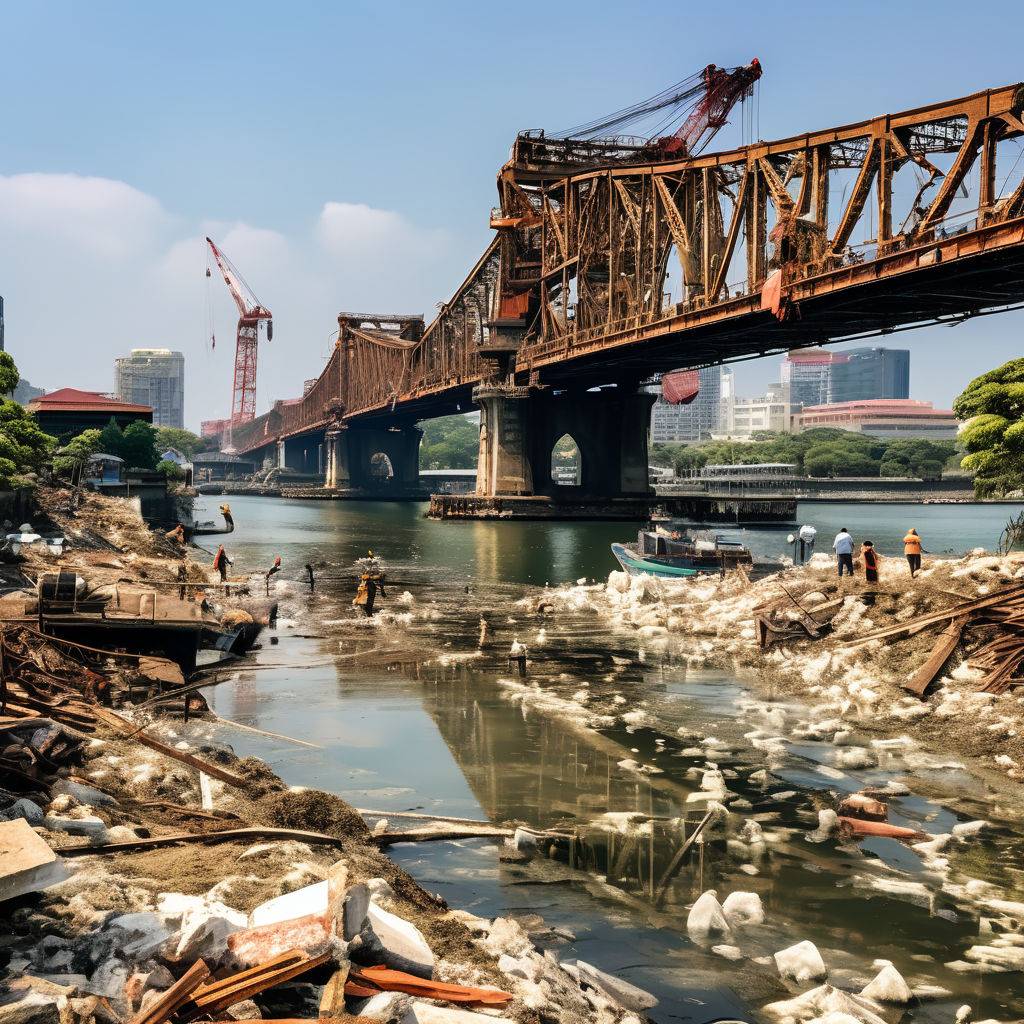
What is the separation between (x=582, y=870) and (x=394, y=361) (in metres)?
159

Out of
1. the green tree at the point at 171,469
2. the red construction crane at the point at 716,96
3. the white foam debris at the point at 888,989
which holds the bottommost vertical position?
the white foam debris at the point at 888,989

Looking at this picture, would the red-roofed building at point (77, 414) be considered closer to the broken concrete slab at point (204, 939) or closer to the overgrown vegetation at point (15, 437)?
the overgrown vegetation at point (15, 437)

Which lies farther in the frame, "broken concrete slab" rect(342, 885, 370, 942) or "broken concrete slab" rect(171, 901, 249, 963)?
"broken concrete slab" rect(342, 885, 370, 942)

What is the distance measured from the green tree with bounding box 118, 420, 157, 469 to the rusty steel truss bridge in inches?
1184

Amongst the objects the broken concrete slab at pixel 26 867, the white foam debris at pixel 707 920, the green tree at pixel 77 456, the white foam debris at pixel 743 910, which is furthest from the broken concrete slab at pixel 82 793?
the green tree at pixel 77 456

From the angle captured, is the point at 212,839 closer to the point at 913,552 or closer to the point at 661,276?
the point at 913,552

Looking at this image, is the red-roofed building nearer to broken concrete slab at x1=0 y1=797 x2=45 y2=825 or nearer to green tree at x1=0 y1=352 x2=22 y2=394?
→ green tree at x1=0 y1=352 x2=22 y2=394

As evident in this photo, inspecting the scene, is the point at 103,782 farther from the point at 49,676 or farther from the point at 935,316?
the point at 935,316

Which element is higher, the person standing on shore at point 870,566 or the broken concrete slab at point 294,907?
the person standing on shore at point 870,566

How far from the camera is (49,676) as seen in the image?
17.3 m

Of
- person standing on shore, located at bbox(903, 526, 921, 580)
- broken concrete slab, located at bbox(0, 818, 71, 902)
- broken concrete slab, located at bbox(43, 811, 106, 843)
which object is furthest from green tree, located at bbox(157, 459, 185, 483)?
broken concrete slab, located at bbox(0, 818, 71, 902)

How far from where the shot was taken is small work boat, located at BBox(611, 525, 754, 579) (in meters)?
40.8

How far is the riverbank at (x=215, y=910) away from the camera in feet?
23.0

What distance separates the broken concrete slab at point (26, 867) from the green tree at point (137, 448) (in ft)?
276
